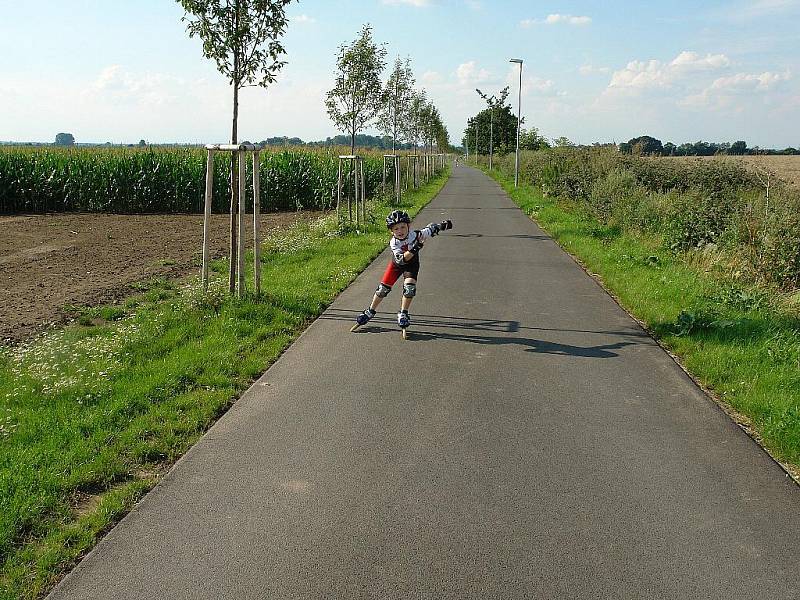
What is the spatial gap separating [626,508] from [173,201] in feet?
83.8

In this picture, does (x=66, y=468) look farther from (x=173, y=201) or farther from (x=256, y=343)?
(x=173, y=201)

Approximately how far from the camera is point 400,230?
827 centimetres

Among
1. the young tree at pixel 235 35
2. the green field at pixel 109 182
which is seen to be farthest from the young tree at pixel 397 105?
the young tree at pixel 235 35

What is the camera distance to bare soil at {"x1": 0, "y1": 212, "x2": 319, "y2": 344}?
10195 millimetres

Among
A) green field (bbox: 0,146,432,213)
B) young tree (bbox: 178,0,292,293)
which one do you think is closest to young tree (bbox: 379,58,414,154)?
green field (bbox: 0,146,432,213)

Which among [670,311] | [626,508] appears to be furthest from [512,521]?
[670,311]

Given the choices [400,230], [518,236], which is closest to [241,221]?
[400,230]

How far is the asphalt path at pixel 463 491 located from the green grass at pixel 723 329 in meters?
0.26

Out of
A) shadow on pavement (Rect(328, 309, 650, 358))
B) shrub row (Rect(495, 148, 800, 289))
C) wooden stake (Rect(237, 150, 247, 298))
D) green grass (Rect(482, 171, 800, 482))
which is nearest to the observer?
green grass (Rect(482, 171, 800, 482))

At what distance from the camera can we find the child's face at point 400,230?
324 inches

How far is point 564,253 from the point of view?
15586mm

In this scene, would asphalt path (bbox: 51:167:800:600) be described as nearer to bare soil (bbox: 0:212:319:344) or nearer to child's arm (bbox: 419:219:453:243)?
child's arm (bbox: 419:219:453:243)

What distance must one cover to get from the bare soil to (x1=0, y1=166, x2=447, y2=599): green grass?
0.72m

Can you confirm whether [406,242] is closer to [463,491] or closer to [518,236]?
[463,491]
